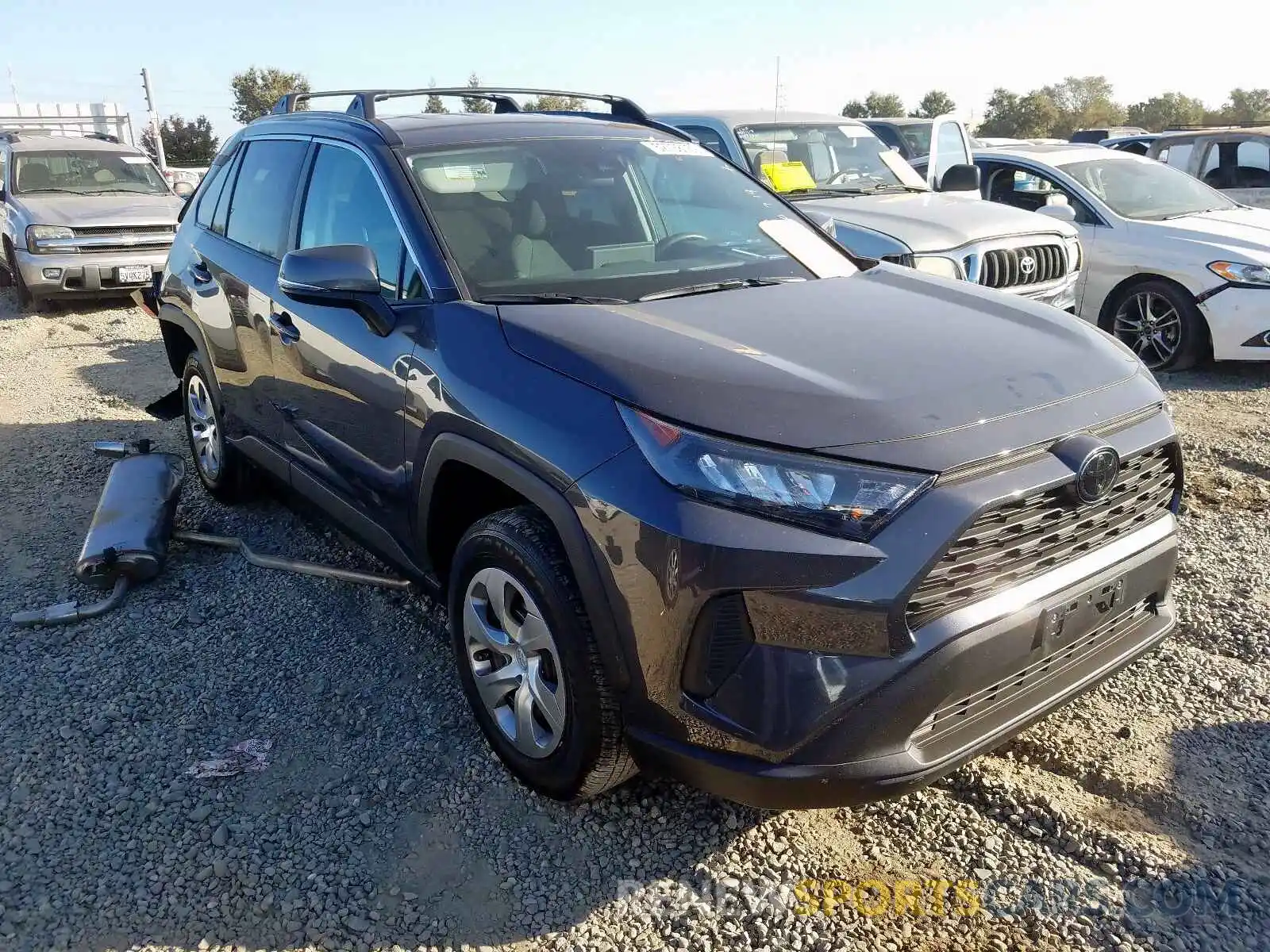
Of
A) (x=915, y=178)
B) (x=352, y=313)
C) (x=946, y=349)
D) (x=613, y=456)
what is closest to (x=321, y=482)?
(x=352, y=313)

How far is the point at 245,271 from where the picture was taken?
13.6 feet

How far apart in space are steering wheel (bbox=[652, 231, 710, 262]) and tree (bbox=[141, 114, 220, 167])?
48864 millimetres

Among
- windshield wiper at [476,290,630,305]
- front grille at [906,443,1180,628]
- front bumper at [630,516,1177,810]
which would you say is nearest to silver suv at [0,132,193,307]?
windshield wiper at [476,290,630,305]

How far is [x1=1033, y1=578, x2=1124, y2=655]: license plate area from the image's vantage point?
7.62ft

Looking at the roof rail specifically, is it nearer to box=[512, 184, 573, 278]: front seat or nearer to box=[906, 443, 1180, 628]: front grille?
box=[512, 184, 573, 278]: front seat

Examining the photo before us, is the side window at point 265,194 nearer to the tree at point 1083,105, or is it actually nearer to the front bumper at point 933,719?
the front bumper at point 933,719

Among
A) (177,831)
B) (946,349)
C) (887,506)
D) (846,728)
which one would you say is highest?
(946,349)

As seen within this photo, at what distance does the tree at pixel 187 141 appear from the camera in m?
47.0

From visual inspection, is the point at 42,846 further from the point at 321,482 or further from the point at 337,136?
the point at 337,136

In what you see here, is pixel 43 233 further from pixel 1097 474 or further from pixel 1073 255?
pixel 1097 474

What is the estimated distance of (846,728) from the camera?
212cm

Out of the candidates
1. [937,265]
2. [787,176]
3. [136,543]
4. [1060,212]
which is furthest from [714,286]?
[1060,212]

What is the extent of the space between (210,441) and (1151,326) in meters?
6.42

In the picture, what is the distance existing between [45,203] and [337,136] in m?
9.27
